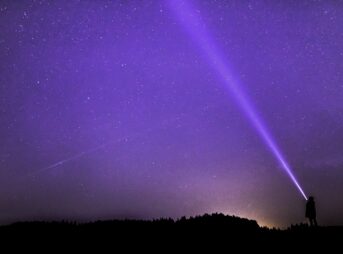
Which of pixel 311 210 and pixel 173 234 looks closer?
pixel 173 234

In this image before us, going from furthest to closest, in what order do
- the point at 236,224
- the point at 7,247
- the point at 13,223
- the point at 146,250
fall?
the point at 13,223 < the point at 236,224 < the point at 7,247 < the point at 146,250

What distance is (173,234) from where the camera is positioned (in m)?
16.7

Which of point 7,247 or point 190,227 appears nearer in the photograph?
point 7,247

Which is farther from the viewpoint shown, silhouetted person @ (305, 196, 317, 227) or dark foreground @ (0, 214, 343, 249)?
silhouetted person @ (305, 196, 317, 227)

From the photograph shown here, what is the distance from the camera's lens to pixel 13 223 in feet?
66.5

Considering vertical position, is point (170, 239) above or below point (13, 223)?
below

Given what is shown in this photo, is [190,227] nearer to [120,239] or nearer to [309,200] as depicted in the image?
[120,239]

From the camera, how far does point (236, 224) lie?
18.7m

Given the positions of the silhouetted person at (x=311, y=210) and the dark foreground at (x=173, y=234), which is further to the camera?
the silhouetted person at (x=311, y=210)

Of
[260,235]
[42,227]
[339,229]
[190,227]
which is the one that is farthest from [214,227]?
[42,227]

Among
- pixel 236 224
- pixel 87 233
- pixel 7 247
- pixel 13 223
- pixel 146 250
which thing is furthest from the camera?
pixel 13 223

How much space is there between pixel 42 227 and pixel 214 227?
9.07m

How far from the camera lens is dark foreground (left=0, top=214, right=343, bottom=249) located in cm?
1485

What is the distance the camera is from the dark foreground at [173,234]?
48.7ft
